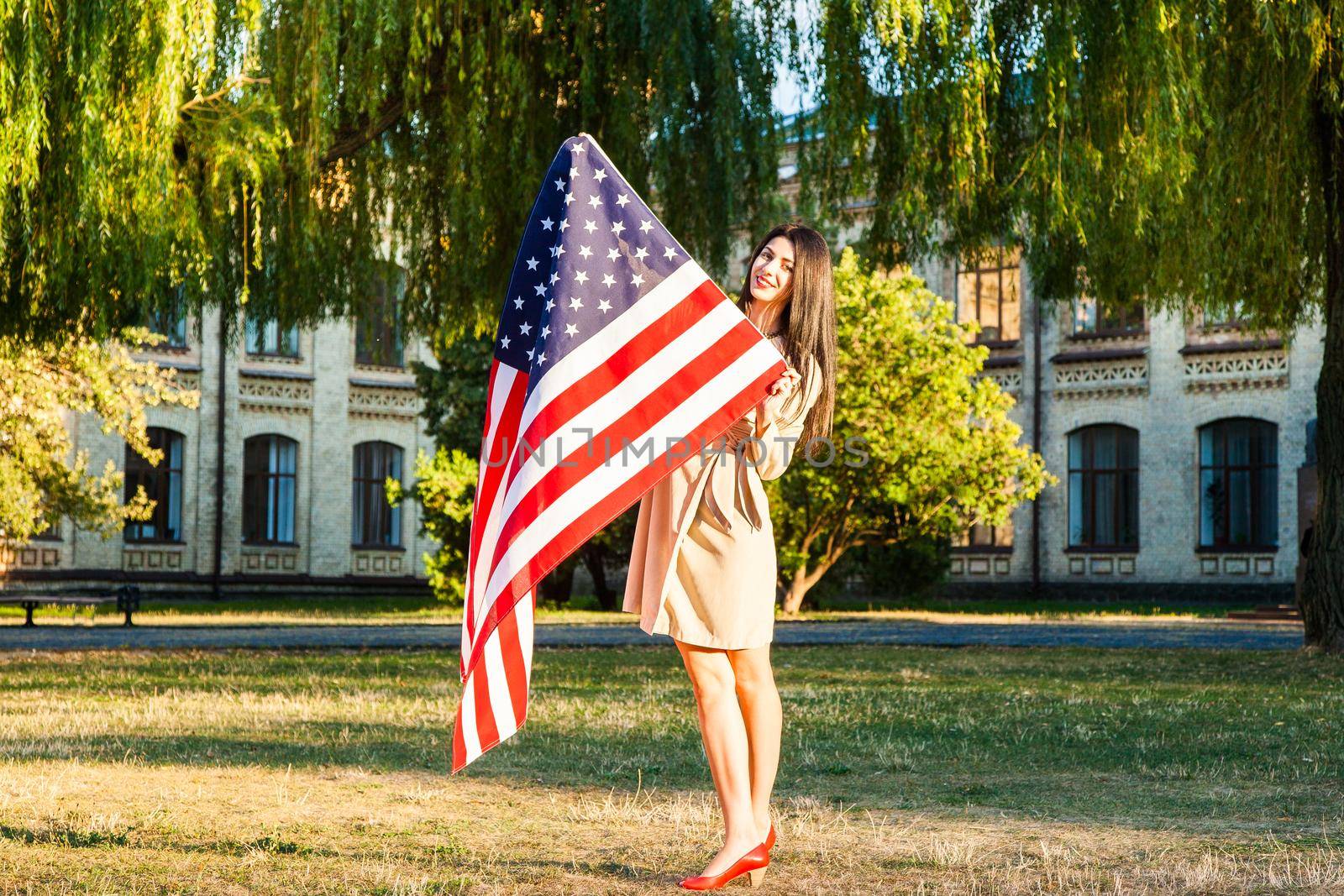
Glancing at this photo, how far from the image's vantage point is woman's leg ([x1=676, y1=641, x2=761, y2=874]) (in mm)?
4438

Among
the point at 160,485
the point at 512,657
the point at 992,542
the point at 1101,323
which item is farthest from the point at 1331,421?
the point at 160,485

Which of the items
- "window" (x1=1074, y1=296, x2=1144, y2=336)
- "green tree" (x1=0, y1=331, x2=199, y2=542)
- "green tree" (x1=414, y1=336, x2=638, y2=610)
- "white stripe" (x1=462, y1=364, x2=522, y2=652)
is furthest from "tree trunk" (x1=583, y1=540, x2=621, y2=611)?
"white stripe" (x1=462, y1=364, x2=522, y2=652)

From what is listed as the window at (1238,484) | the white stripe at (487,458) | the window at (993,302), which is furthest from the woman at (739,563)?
the window at (993,302)

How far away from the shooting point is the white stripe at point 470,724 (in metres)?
4.41

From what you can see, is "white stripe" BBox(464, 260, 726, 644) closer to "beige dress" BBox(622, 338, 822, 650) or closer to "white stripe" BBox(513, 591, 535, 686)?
"white stripe" BBox(513, 591, 535, 686)

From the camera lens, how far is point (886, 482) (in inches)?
955

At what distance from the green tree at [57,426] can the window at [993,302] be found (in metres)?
19.2

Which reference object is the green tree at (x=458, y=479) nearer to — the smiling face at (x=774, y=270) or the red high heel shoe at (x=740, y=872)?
the smiling face at (x=774, y=270)

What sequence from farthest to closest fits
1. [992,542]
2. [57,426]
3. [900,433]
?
[992,542]
[900,433]
[57,426]

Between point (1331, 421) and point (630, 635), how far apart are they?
363 inches

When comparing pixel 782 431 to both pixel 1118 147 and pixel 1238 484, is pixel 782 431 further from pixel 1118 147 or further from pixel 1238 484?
pixel 1238 484

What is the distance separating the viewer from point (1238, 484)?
31219 mm

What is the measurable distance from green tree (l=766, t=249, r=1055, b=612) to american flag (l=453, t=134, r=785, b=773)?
1888 cm

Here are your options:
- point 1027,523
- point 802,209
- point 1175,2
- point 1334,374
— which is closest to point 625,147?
point 802,209
